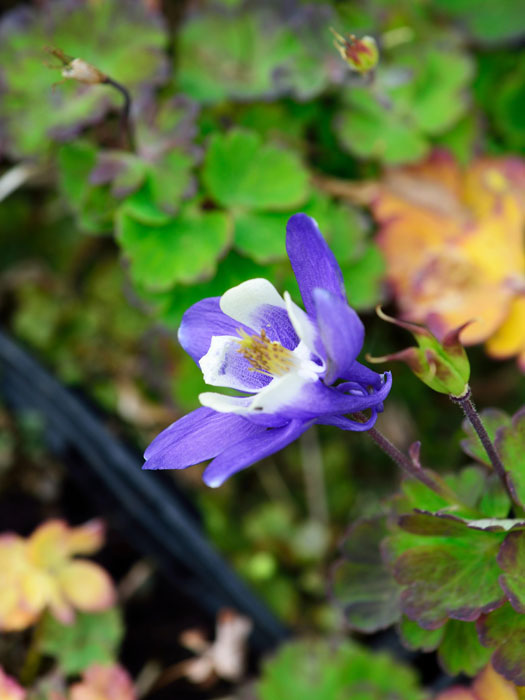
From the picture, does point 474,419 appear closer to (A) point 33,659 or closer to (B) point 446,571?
(B) point 446,571

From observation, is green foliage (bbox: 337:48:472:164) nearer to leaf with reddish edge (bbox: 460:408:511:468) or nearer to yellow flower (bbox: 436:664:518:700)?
leaf with reddish edge (bbox: 460:408:511:468)

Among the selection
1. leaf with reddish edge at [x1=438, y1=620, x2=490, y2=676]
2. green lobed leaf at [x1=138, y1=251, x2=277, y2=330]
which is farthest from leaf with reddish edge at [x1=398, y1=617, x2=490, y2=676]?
green lobed leaf at [x1=138, y1=251, x2=277, y2=330]

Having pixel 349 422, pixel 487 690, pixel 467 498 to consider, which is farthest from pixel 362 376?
pixel 487 690

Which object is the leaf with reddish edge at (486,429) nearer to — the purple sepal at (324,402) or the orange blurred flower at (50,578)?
the purple sepal at (324,402)

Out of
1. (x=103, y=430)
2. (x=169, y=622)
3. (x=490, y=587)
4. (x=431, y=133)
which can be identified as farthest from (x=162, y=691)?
(x=431, y=133)

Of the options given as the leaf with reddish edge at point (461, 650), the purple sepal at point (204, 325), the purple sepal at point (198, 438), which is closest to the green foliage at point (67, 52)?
the purple sepal at point (204, 325)
